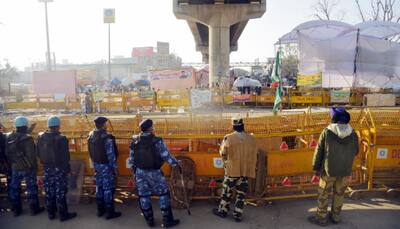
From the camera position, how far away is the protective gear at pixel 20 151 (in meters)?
5.15

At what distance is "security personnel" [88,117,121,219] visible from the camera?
499cm

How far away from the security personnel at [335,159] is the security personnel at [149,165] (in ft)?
7.23

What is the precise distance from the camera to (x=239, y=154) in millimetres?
4793

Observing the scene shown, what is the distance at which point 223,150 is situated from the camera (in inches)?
192

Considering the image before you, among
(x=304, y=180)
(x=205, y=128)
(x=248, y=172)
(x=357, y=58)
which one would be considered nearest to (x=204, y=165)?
(x=205, y=128)

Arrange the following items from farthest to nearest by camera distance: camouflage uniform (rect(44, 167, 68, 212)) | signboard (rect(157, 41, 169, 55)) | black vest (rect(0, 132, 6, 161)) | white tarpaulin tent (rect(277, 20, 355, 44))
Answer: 1. signboard (rect(157, 41, 169, 55))
2. white tarpaulin tent (rect(277, 20, 355, 44))
3. black vest (rect(0, 132, 6, 161))
4. camouflage uniform (rect(44, 167, 68, 212))

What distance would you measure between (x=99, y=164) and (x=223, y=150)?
6.55 ft

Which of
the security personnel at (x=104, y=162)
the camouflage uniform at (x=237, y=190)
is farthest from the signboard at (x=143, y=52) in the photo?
the camouflage uniform at (x=237, y=190)

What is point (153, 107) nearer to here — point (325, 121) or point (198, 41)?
point (325, 121)

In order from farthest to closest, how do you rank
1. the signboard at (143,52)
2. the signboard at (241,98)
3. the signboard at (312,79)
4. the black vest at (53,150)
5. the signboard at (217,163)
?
the signboard at (143,52), the signboard at (241,98), the signboard at (312,79), the signboard at (217,163), the black vest at (53,150)

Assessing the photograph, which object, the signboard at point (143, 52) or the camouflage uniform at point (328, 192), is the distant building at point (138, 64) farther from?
the camouflage uniform at point (328, 192)

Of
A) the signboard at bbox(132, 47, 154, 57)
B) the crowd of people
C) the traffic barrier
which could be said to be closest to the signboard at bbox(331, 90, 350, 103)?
the traffic barrier

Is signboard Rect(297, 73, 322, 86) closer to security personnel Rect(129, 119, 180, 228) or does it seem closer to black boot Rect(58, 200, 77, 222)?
security personnel Rect(129, 119, 180, 228)

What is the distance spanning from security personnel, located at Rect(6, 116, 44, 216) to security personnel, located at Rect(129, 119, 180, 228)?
71.5 inches
